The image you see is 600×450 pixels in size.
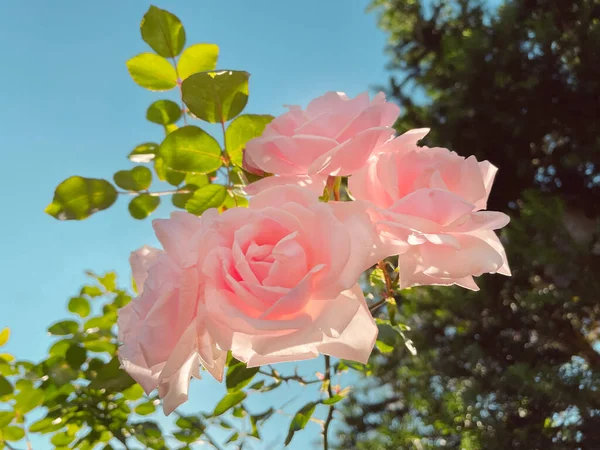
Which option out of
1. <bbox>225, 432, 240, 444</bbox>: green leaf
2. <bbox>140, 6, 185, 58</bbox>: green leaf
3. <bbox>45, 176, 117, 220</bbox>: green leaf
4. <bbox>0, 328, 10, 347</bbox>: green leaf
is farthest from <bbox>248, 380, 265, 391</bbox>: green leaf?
<bbox>0, 328, 10, 347</bbox>: green leaf

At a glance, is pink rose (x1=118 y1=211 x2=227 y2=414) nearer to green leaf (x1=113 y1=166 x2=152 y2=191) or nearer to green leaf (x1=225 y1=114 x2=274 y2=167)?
green leaf (x1=225 y1=114 x2=274 y2=167)

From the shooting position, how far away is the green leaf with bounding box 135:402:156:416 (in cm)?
75

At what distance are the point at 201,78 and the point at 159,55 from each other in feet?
0.52

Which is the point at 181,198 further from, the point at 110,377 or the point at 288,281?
the point at 288,281

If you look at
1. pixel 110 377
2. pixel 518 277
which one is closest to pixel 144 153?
pixel 110 377

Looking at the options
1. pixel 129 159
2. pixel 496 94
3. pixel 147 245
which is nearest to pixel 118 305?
pixel 129 159

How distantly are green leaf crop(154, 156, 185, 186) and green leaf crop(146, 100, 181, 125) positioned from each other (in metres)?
0.05

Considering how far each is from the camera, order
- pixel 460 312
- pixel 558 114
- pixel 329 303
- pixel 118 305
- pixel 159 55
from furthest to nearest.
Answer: pixel 558 114 < pixel 460 312 < pixel 118 305 < pixel 159 55 < pixel 329 303

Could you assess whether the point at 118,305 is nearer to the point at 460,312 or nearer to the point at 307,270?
the point at 307,270

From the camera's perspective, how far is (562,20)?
1959 millimetres

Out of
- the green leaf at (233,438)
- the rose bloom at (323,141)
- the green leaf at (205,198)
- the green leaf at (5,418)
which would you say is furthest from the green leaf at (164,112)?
the green leaf at (5,418)

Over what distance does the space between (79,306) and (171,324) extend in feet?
2.00

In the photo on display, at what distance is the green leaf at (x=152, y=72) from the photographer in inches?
19.6

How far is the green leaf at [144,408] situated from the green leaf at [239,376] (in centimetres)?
36
